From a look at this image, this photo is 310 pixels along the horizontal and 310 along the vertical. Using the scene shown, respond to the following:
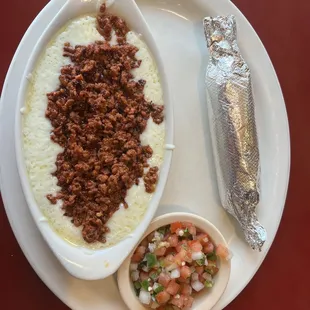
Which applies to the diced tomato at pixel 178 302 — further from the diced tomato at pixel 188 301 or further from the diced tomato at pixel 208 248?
the diced tomato at pixel 208 248

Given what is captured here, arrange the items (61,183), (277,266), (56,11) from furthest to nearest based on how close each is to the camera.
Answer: (277,266) < (56,11) < (61,183)

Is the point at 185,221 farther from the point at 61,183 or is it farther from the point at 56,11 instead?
the point at 56,11

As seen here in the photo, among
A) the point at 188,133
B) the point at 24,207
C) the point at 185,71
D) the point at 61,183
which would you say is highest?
the point at 185,71

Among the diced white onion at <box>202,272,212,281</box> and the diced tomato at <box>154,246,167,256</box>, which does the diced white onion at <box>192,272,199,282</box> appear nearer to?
the diced white onion at <box>202,272,212,281</box>

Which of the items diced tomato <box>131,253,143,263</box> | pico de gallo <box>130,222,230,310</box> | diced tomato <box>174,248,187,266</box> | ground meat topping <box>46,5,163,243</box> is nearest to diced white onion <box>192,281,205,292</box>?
pico de gallo <box>130,222,230,310</box>

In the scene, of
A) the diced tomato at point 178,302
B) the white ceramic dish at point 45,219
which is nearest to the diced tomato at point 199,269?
the diced tomato at point 178,302

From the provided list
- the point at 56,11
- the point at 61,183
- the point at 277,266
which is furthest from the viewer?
the point at 277,266

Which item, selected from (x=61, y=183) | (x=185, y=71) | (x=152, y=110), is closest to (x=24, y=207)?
(x=61, y=183)

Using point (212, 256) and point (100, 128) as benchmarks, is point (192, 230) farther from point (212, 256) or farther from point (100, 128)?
point (100, 128)
